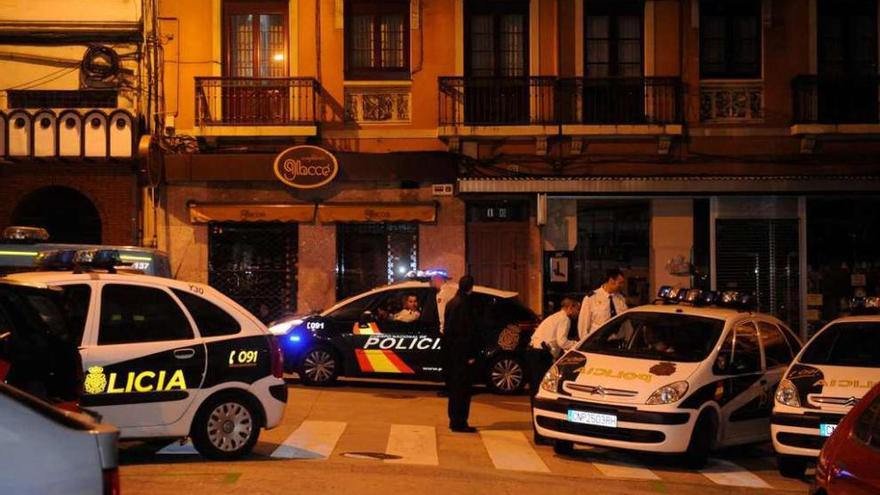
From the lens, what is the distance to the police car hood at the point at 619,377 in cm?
997

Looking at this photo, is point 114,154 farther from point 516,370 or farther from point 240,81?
point 516,370

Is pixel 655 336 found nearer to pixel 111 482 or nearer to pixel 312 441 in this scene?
pixel 312 441

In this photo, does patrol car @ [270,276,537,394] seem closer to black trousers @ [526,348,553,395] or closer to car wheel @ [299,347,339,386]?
car wheel @ [299,347,339,386]

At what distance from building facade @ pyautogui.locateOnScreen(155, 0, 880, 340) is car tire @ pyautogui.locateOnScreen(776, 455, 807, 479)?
10004mm

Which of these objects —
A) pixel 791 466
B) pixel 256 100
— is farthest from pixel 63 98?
pixel 791 466

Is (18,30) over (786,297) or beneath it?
over

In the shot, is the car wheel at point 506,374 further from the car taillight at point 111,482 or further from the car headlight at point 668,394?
the car taillight at point 111,482

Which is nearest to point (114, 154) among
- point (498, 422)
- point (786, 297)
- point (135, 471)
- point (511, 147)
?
point (511, 147)

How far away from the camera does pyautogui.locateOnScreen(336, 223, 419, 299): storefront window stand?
67.3 ft

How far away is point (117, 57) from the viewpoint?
65.5 feet

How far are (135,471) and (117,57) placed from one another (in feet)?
42.6

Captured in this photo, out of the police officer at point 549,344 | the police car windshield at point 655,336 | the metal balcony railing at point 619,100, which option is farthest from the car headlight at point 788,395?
the metal balcony railing at point 619,100

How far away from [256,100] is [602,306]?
958 cm

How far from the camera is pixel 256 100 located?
65.4 feet
